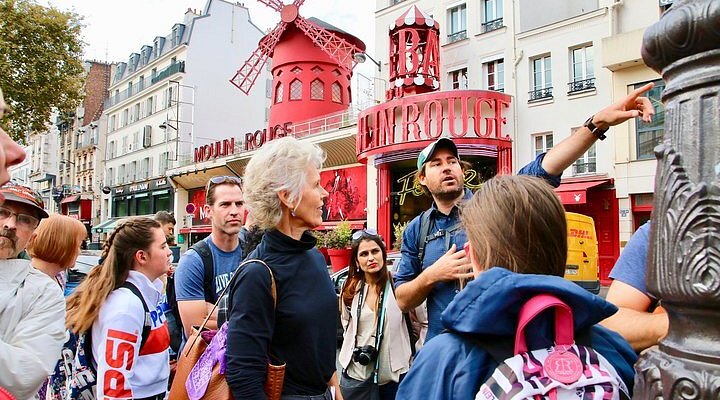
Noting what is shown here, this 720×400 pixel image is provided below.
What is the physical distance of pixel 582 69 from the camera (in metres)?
13.5

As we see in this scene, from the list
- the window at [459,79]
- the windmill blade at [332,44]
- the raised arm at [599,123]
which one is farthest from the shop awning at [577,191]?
the windmill blade at [332,44]

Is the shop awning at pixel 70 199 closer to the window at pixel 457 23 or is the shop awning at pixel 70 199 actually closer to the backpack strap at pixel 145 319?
the window at pixel 457 23

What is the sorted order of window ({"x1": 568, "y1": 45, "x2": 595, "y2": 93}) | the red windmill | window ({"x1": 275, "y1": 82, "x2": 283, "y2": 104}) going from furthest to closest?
window ({"x1": 275, "y1": 82, "x2": 283, "y2": 104}) < the red windmill < window ({"x1": 568, "y1": 45, "x2": 595, "y2": 93})

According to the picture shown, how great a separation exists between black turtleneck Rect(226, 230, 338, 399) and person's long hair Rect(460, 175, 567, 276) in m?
0.84

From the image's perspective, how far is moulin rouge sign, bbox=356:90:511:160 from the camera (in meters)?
14.1

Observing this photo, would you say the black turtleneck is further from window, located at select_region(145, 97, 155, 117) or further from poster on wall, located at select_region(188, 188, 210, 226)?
window, located at select_region(145, 97, 155, 117)

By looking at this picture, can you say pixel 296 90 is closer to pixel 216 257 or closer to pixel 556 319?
pixel 216 257

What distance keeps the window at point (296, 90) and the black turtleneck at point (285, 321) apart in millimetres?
21406

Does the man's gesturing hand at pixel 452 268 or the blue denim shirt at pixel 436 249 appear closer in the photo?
the man's gesturing hand at pixel 452 268

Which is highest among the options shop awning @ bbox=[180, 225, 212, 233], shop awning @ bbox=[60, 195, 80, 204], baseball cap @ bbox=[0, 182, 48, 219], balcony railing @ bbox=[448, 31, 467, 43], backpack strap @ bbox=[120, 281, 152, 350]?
balcony railing @ bbox=[448, 31, 467, 43]

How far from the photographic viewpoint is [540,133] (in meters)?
14.0

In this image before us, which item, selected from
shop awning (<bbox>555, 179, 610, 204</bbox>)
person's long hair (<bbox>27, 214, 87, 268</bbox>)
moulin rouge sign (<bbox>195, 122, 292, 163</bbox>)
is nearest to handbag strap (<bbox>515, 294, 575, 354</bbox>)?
person's long hair (<bbox>27, 214, 87, 268</bbox>)

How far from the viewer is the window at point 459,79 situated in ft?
51.7

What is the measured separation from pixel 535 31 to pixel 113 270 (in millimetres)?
14073
